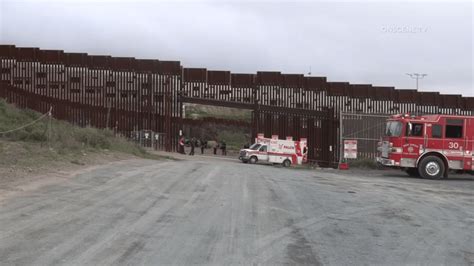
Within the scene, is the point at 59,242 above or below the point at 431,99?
below

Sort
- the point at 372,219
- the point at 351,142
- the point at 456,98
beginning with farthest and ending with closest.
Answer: the point at 456,98, the point at 351,142, the point at 372,219

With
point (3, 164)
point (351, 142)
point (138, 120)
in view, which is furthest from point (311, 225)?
point (138, 120)

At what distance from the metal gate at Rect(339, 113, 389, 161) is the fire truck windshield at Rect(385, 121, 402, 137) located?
7.41 metres

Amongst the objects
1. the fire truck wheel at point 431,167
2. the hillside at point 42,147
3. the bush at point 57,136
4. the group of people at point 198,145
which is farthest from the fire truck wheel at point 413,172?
the group of people at point 198,145

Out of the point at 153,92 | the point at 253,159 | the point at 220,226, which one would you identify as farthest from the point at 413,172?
the point at 153,92

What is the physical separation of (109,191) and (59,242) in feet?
16.6

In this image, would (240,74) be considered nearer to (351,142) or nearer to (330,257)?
(351,142)

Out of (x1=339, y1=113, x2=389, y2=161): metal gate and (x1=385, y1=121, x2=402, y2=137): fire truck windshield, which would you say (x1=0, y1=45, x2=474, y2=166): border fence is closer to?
(x1=339, y1=113, x2=389, y2=161): metal gate

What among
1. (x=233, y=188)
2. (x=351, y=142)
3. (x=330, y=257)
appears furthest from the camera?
(x=351, y=142)

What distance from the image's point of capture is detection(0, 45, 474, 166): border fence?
4544 centimetres

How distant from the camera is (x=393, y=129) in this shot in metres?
25.5

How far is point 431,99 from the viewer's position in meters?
43.1

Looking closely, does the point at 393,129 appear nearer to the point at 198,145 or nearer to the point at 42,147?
the point at 42,147

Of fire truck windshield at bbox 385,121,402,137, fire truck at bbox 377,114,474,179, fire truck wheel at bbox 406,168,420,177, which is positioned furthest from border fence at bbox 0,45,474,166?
fire truck at bbox 377,114,474,179
